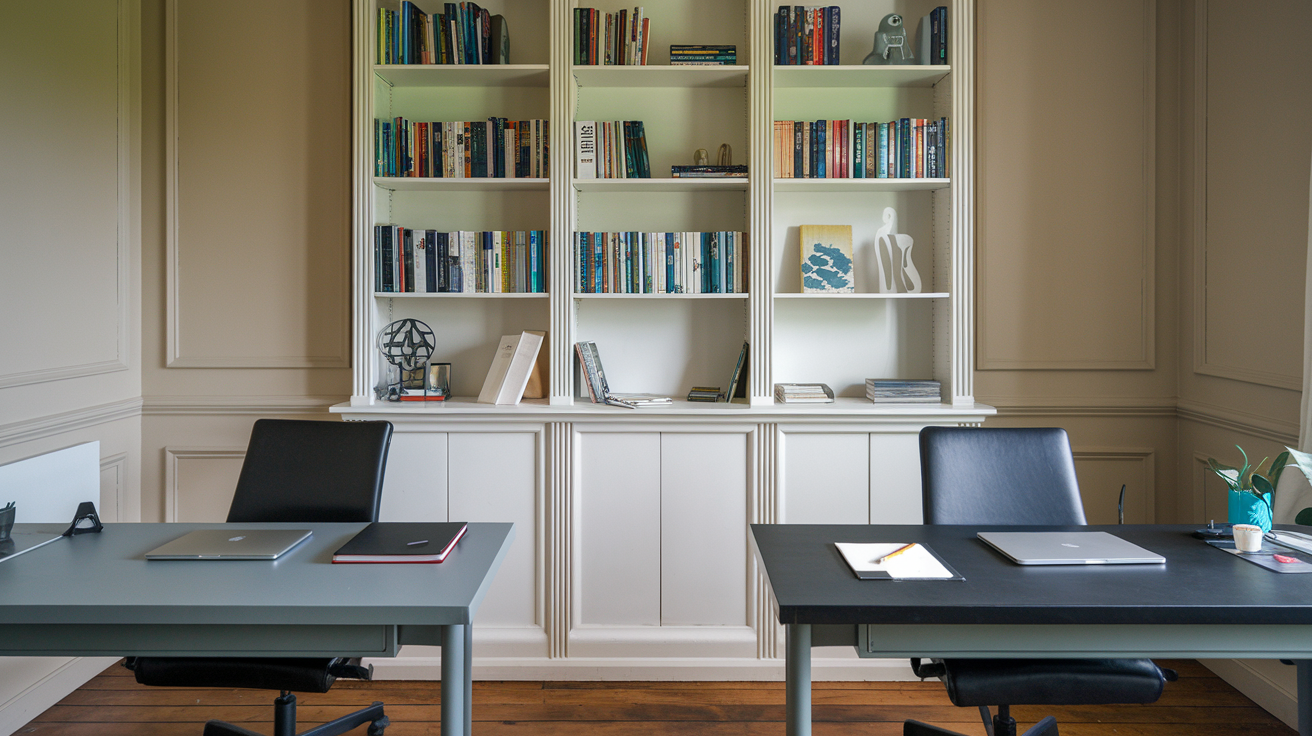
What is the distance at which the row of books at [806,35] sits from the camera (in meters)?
2.78

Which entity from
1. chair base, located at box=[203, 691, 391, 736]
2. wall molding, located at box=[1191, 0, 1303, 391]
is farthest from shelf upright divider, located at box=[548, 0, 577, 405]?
wall molding, located at box=[1191, 0, 1303, 391]

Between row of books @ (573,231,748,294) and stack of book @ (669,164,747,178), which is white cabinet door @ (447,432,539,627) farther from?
stack of book @ (669,164,747,178)

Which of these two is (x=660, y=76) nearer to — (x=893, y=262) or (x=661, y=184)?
(x=661, y=184)

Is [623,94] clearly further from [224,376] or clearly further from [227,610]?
[227,610]

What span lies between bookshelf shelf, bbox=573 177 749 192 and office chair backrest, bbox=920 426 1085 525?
47.7 inches

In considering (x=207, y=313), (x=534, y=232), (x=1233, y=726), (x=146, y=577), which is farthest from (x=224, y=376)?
(x=1233, y=726)

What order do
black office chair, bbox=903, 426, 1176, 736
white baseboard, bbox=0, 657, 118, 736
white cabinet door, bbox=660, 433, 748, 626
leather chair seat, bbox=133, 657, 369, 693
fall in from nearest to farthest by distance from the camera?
1. leather chair seat, bbox=133, 657, 369, 693
2. black office chair, bbox=903, 426, 1176, 736
3. white baseboard, bbox=0, 657, 118, 736
4. white cabinet door, bbox=660, 433, 748, 626

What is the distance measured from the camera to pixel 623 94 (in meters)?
2.99

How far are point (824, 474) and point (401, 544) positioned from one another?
158cm

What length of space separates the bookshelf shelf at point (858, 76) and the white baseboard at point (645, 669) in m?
2.06

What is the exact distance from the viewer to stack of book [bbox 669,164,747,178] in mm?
2789

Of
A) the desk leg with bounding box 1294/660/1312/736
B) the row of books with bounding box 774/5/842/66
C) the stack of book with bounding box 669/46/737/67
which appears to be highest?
the row of books with bounding box 774/5/842/66

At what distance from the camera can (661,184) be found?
9.27 feet

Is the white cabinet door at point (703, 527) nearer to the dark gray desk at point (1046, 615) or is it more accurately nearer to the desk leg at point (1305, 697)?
the dark gray desk at point (1046, 615)
